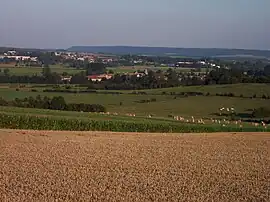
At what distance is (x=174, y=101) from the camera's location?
2638 inches

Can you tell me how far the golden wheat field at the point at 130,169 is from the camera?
540 inches

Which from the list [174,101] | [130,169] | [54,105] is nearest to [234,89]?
[174,101]

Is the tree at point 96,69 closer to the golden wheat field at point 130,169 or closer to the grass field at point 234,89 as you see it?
the grass field at point 234,89

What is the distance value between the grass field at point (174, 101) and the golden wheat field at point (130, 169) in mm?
29600

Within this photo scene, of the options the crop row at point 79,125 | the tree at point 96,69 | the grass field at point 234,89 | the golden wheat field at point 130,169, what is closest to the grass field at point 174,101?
the grass field at point 234,89

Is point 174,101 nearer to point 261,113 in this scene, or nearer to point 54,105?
point 261,113

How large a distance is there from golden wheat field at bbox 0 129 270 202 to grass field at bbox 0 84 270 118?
2960cm

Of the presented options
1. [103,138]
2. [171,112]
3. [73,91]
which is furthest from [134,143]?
[73,91]

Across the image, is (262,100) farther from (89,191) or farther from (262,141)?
(89,191)

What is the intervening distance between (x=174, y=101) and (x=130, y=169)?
1950 inches

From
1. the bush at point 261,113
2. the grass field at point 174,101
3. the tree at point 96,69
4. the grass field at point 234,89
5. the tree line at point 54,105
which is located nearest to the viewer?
the tree line at point 54,105

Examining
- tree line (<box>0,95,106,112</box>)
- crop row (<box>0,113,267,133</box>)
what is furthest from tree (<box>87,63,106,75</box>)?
crop row (<box>0,113,267,133</box>)

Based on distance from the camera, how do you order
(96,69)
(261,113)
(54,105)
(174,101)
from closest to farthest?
1. (54,105)
2. (261,113)
3. (174,101)
4. (96,69)

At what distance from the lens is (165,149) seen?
947 inches
